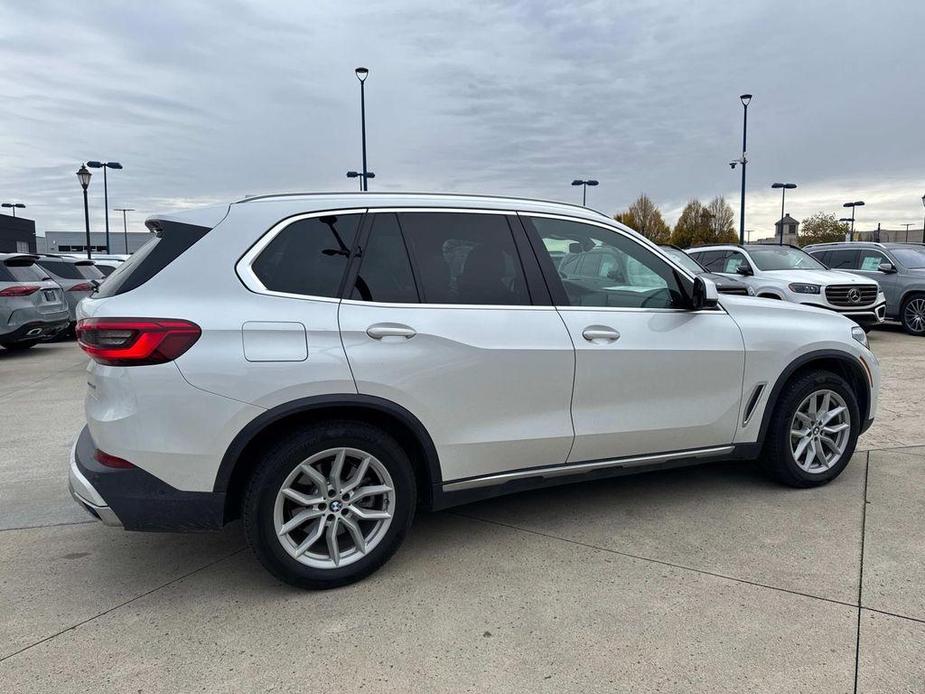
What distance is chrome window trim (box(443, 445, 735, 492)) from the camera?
329cm

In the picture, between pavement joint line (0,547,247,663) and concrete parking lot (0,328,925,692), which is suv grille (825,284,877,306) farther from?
pavement joint line (0,547,247,663)

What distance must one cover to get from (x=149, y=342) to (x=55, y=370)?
26.9 feet

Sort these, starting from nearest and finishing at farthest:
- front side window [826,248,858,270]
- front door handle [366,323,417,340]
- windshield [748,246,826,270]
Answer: front door handle [366,323,417,340]
windshield [748,246,826,270]
front side window [826,248,858,270]

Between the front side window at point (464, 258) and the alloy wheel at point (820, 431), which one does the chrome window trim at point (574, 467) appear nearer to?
the alloy wheel at point (820, 431)

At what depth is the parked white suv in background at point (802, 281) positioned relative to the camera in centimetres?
1087

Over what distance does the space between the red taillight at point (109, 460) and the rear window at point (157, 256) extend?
0.69 meters

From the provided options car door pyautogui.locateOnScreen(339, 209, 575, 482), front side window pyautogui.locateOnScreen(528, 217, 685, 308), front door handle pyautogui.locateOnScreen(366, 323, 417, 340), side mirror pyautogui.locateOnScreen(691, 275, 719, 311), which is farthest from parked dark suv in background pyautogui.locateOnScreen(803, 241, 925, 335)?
front door handle pyautogui.locateOnScreen(366, 323, 417, 340)

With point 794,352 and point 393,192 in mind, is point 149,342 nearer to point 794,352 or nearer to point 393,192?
point 393,192

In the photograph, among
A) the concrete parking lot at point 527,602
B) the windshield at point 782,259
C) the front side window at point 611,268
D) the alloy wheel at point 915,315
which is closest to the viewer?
the concrete parking lot at point 527,602

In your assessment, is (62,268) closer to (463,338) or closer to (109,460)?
(109,460)

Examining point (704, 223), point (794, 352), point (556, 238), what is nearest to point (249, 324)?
point (556, 238)

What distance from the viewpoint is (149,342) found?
270cm

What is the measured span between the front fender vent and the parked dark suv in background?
35.6 ft

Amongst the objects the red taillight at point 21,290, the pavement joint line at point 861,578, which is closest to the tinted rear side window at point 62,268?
the red taillight at point 21,290
